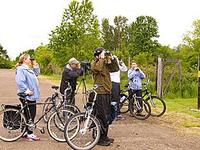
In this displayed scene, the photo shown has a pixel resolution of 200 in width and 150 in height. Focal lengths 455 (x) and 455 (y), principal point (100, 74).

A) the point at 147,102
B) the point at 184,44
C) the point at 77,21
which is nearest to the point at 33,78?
the point at 147,102

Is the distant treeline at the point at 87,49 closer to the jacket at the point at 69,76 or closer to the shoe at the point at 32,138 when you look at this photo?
the jacket at the point at 69,76

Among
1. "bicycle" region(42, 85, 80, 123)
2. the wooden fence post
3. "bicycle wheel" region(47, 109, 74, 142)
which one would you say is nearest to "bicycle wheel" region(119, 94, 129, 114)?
"bicycle" region(42, 85, 80, 123)

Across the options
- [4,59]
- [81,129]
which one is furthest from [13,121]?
[4,59]

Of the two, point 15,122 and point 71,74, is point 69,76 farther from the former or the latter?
point 15,122

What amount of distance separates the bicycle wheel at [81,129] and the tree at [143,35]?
71.2m

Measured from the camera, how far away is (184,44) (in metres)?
79.1

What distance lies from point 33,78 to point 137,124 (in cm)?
382

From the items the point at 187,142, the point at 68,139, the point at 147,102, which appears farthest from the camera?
the point at 147,102

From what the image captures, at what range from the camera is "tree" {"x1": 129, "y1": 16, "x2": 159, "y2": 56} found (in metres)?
81.0

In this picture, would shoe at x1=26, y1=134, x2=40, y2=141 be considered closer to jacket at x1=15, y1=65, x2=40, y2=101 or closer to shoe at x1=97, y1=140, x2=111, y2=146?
jacket at x1=15, y1=65, x2=40, y2=101

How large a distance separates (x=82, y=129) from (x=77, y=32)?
2635 cm

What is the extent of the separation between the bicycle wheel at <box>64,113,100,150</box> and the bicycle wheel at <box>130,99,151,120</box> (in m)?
4.85

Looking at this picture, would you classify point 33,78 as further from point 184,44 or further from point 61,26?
point 184,44

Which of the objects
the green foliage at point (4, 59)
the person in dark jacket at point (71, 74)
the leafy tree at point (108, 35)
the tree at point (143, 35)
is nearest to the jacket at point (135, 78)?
the person in dark jacket at point (71, 74)
